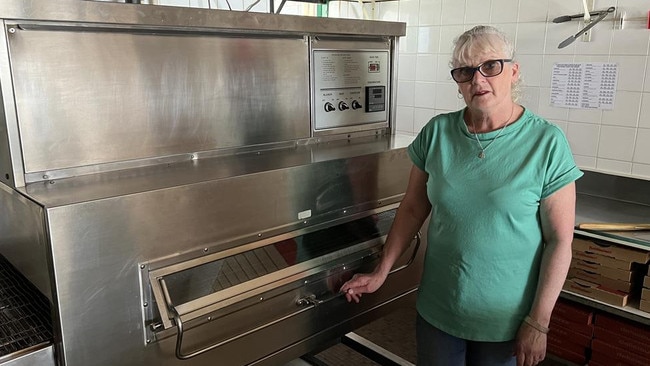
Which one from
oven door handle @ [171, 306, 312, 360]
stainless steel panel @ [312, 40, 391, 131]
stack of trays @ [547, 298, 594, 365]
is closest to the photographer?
oven door handle @ [171, 306, 312, 360]

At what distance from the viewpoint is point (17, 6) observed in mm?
895

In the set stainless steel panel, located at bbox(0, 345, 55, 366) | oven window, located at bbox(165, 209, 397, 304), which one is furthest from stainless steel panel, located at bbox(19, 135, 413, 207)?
stainless steel panel, located at bbox(0, 345, 55, 366)

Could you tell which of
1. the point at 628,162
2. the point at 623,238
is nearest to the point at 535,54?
the point at 628,162

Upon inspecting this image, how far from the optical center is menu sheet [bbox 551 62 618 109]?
2.14 metres

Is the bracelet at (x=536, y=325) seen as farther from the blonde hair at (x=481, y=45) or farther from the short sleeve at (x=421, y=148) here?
the blonde hair at (x=481, y=45)

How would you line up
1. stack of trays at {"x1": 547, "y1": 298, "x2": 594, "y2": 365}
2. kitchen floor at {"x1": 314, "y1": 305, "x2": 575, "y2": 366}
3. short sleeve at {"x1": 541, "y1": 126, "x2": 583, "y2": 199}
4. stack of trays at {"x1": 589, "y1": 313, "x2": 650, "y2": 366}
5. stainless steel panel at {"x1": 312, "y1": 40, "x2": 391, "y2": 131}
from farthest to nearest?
kitchen floor at {"x1": 314, "y1": 305, "x2": 575, "y2": 366} < stack of trays at {"x1": 547, "y1": 298, "x2": 594, "y2": 365} < stack of trays at {"x1": 589, "y1": 313, "x2": 650, "y2": 366} < stainless steel panel at {"x1": 312, "y1": 40, "x2": 391, "y2": 131} < short sleeve at {"x1": 541, "y1": 126, "x2": 583, "y2": 199}

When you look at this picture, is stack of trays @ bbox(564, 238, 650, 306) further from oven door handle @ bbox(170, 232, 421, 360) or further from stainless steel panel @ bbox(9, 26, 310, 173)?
stainless steel panel @ bbox(9, 26, 310, 173)

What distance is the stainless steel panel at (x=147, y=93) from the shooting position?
0.97 metres

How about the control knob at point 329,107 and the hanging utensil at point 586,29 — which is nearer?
the control knob at point 329,107

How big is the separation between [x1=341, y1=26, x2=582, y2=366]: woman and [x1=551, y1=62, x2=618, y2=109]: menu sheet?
118 cm

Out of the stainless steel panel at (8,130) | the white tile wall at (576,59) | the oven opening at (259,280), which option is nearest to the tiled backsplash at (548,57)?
the white tile wall at (576,59)

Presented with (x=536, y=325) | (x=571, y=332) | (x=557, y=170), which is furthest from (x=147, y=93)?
(x=571, y=332)

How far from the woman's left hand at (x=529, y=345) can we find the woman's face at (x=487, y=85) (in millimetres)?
508

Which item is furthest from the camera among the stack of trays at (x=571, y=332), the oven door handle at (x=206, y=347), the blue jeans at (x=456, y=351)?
the stack of trays at (x=571, y=332)
